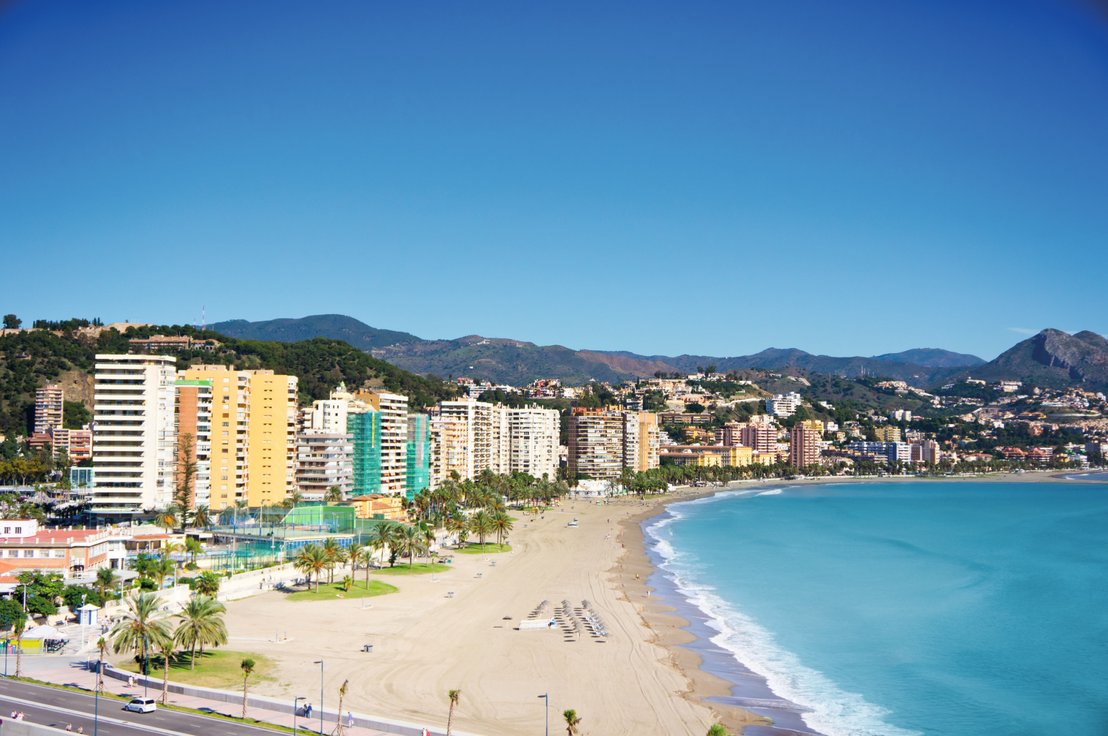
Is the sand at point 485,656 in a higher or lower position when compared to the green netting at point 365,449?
lower

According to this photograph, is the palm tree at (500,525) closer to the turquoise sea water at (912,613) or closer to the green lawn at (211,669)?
the turquoise sea water at (912,613)

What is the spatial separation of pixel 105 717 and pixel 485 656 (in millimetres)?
15054

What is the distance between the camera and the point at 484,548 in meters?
74.6

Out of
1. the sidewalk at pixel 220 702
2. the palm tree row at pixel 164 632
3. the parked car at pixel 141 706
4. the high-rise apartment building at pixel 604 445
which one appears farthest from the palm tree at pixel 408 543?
the high-rise apartment building at pixel 604 445

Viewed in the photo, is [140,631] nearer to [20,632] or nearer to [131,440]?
[20,632]

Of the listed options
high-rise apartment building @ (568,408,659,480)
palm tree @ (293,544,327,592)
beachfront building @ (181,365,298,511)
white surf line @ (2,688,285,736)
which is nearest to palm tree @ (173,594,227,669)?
white surf line @ (2,688,285,736)

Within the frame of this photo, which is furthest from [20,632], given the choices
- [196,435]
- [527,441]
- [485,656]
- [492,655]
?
[527,441]

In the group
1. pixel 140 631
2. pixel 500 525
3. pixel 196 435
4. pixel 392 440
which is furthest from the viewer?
pixel 392 440

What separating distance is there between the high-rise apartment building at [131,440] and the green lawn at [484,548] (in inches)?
Answer: 778

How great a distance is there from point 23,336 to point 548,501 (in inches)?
2695

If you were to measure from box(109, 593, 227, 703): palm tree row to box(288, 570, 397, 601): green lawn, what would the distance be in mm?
13810

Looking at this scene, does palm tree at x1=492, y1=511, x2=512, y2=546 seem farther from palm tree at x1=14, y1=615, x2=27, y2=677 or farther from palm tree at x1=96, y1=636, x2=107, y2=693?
palm tree at x1=96, y1=636, x2=107, y2=693

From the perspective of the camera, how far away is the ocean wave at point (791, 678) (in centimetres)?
3141

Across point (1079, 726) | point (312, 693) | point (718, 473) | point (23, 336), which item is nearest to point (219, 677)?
point (312, 693)
